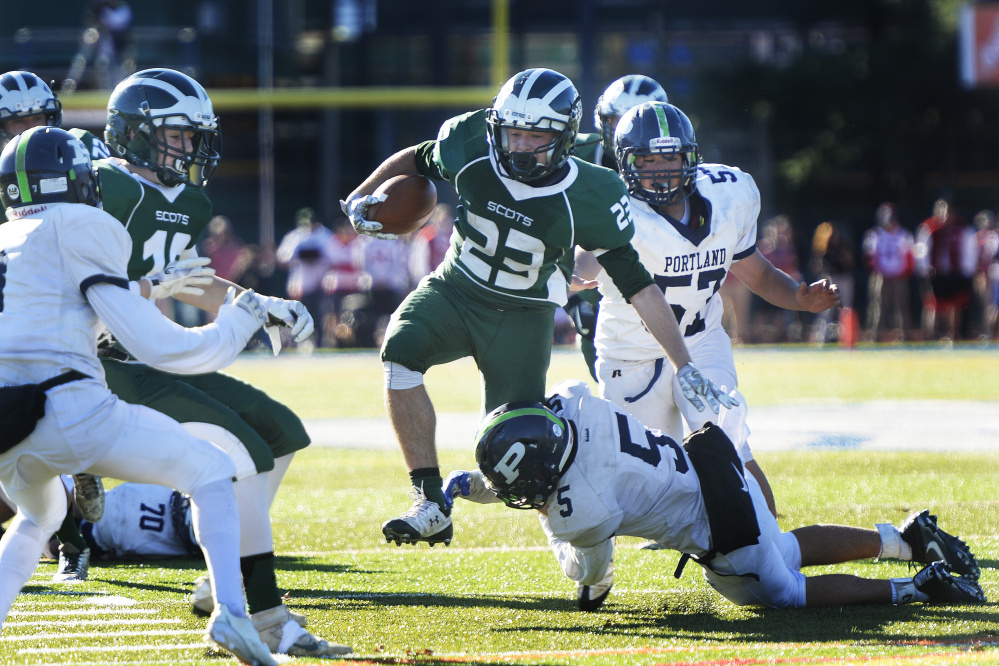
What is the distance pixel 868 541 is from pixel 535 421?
51.1 inches

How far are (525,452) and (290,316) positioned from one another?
0.75m

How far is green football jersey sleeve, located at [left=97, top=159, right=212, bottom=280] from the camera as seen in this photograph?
4.20 m

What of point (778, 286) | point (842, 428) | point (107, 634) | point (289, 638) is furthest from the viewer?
point (842, 428)

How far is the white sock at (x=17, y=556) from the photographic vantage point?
3262 millimetres

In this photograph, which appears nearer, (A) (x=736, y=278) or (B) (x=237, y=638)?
(B) (x=237, y=638)

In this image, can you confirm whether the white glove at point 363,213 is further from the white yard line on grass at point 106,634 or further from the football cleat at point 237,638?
the football cleat at point 237,638

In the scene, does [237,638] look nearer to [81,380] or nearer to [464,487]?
[81,380]

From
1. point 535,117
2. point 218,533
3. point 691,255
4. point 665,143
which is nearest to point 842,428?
point 691,255

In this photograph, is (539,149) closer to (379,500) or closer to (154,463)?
(154,463)

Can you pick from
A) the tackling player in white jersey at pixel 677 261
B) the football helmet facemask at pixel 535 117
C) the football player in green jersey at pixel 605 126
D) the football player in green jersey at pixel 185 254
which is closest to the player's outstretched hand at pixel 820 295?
the tackling player in white jersey at pixel 677 261

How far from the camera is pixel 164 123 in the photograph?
4.18 metres

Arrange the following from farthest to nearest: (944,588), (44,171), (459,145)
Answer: (459,145)
(944,588)
(44,171)

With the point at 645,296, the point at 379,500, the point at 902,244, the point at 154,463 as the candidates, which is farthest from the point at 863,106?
the point at 154,463

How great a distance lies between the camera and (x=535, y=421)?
3.64 metres
